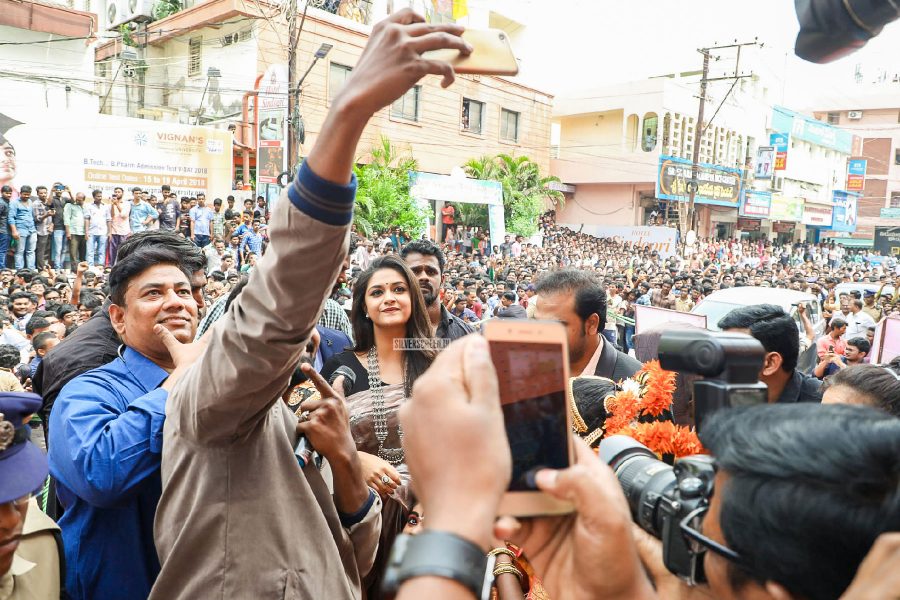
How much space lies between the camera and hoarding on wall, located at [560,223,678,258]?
24312mm

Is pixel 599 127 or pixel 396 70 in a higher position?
pixel 599 127

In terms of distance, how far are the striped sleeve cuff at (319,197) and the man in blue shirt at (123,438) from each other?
0.77m

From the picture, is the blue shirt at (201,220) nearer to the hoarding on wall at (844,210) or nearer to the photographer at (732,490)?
the photographer at (732,490)

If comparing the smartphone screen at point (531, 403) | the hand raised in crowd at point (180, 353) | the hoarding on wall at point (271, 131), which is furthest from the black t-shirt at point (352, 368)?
the hoarding on wall at point (271, 131)

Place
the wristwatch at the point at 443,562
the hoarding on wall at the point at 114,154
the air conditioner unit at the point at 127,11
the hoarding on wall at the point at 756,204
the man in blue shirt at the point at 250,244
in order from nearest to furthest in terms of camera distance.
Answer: the wristwatch at the point at 443,562 → the hoarding on wall at the point at 114,154 → the man in blue shirt at the point at 250,244 → the air conditioner unit at the point at 127,11 → the hoarding on wall at the point at 756,204

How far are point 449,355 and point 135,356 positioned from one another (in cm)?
136

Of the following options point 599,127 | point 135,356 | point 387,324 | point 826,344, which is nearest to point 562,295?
point 387,324

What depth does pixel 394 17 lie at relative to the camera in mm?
1042

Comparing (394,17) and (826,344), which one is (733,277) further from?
(394,17)

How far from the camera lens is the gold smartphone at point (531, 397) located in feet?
3.15

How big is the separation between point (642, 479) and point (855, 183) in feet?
153

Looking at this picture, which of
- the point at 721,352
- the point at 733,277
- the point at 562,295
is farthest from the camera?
the point at 733,277

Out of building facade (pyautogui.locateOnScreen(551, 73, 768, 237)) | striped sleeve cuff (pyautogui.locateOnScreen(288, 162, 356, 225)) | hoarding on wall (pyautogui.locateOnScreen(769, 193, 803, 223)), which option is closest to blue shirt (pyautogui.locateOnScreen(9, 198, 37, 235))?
striped sleeve cuff (pyautogui.locateOnScreen(288, 162, 356, 225))

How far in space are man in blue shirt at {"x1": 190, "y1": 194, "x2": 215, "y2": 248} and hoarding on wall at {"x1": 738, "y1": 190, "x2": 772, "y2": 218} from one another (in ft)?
85.0
